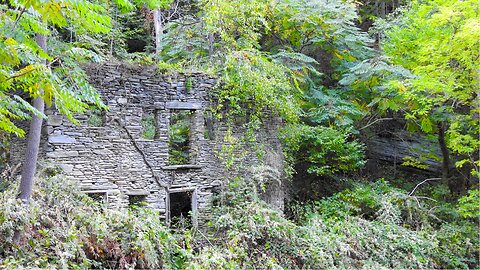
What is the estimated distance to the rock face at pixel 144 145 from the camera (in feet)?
30.1

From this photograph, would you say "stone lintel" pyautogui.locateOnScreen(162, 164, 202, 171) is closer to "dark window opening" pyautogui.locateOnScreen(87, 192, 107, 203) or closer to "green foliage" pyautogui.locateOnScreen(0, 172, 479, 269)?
"green foliage" pyautogui.locateOnScreen(0, 172, 479, 269)

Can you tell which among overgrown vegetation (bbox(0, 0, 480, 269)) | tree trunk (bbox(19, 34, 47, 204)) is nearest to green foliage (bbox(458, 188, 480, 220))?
overgrown vegetation (bbox(0, 0, 480, 269))

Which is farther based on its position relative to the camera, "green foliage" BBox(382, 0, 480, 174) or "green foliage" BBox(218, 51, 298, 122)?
"green foliage" BBox(382, 0, 480, 174)

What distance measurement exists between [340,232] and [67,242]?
653cm

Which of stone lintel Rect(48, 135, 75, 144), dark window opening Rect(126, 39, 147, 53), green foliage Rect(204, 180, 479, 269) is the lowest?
green foliage Rect(204, 180, 479, 269)

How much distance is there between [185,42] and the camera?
13.4m

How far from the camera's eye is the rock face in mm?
9172

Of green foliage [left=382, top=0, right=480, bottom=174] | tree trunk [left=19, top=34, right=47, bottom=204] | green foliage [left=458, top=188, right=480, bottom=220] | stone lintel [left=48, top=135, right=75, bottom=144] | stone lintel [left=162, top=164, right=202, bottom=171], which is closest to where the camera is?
tree trunk [left=19, top=34, right=47, bottom=204]

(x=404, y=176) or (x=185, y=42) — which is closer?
(x=185, y=42)

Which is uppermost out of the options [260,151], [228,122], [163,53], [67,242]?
[163,53]

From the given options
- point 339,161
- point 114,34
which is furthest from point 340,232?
point 114,34

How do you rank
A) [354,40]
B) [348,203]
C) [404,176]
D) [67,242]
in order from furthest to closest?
[404,176] < [354,40] < [348,203] < [67,242]

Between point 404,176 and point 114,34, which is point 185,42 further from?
point 404,176

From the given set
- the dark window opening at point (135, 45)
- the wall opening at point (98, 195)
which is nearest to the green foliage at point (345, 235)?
the wall opening at point (98, 195)
